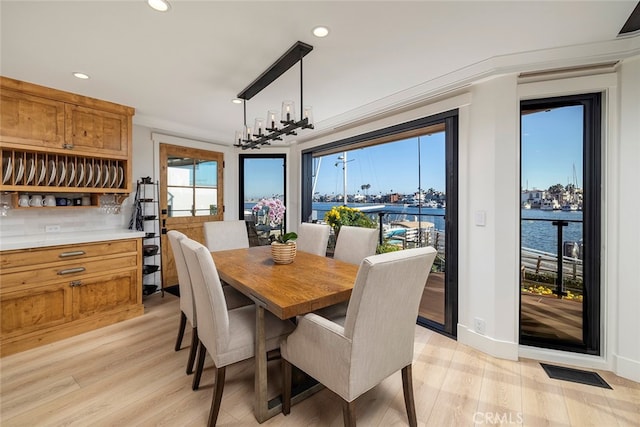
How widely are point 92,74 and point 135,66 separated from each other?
0.49 m

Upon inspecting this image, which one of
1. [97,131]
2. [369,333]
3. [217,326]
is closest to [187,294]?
[217,326]

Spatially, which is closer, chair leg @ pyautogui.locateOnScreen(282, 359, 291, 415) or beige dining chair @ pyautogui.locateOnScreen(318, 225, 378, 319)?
chair leg @ pyautogui.locateOnScreen(282, 359, 291, 415)

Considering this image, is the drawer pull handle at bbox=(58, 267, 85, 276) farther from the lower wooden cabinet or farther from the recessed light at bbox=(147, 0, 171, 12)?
the recessed light at bbox=(147, 0, 171, 12)

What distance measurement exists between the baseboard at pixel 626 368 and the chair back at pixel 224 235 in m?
3.48

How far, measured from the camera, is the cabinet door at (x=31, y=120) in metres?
2.43

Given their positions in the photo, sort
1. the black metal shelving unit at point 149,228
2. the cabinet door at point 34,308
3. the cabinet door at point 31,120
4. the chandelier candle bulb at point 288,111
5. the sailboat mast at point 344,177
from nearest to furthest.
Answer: the chandelier candle bulb at point 288,111 < the cabinet door at point 34,308 < the cabinet door at point 31,120 < the black metal shelving unit at point 149,228 < the sailboat mast at point 344,177

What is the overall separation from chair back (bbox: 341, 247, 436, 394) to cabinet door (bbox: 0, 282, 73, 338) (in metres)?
2.92

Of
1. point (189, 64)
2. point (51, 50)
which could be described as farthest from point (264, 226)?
point (51, 50)

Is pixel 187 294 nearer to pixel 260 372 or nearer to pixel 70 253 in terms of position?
pixel 260 372

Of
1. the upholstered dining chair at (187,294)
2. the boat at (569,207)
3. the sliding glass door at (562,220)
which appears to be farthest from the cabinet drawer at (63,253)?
the boat at (569,207)

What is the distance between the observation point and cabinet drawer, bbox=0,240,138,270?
7.65ft

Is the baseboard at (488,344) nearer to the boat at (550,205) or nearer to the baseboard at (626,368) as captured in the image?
the baseboard at (626,368)

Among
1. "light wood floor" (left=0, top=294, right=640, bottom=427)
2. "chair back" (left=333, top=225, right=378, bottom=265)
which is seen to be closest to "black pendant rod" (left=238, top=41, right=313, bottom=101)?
"chair back" (left=333, top=225, right=378, bottom=265)

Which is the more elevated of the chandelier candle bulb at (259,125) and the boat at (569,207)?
the chandelier candle bulb at (259,125)
